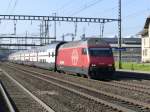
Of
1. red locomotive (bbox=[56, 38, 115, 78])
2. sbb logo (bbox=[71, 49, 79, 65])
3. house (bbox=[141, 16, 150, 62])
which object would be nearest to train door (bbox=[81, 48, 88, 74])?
red locomotive (bbox=[56, 38, 115, 78])

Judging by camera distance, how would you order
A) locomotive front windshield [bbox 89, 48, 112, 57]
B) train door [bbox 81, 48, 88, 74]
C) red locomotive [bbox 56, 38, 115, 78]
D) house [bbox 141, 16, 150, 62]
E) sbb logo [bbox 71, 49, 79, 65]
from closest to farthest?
red locomotive [bbox 56, 38, 115, 78], locomotive front windshield [bbox 89, 48, 112, 57], train door [bbox 81, 48, 88, 74], sbb logo [bbox 71, 49, 79, 65], house [bbox 141, 16, 150, 62]

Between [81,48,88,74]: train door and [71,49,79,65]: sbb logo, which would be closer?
[81,48,88,74]: train door

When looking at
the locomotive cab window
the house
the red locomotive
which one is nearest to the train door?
the red locomotive

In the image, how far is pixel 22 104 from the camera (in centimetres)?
1720

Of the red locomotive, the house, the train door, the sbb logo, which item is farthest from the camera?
the house

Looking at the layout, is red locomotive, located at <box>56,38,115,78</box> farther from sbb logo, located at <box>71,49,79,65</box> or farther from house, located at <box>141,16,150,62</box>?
house, located at <box>141,16,150,62</box>

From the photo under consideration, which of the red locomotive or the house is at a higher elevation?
the house

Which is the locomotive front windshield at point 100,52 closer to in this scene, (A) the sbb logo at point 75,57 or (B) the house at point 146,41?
(A) the sbb logo at point 75,57

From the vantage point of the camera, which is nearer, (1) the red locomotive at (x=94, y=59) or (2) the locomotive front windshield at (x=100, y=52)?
(1) the red locomotive at (x=94, y=59)

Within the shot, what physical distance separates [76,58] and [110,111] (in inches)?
827

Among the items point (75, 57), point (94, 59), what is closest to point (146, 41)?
point (75, 57)

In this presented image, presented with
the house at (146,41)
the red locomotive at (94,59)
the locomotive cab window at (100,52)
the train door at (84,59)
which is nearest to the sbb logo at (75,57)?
the red locomotive at (94,59)

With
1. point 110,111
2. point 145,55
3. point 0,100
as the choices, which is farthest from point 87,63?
point 145,55

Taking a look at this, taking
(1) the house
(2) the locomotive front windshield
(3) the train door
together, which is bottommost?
(3) the train door
